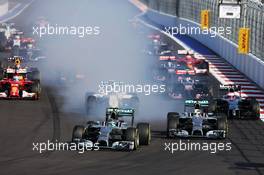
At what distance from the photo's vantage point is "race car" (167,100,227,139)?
3162 centimetres

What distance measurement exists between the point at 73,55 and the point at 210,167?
37.3m

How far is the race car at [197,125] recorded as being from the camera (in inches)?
1245

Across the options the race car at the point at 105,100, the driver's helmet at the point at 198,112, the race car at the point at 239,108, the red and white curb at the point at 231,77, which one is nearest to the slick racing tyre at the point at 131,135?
the driver's helmet at the point at 198,112

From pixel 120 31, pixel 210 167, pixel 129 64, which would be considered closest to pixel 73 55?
pixel 129 64

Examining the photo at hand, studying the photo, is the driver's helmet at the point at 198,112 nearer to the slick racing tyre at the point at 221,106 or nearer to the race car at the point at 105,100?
the race car at the point at 105,100

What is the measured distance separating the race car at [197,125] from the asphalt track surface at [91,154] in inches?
20.3

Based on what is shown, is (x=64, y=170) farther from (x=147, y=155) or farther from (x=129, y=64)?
(x=129, y=64)

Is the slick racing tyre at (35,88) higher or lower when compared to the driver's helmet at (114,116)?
higher

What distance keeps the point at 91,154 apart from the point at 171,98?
14970mm

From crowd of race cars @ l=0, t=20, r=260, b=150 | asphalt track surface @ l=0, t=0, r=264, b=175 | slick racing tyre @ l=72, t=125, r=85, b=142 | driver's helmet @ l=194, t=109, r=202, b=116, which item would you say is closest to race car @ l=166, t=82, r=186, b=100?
crowd of race cars @ l=0, t=20, r=260, b=150

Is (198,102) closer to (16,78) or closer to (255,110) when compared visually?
(255,110)

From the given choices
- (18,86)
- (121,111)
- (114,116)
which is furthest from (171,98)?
(114,116)

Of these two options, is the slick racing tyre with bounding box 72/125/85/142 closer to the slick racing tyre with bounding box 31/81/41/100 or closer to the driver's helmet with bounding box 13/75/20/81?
the driver's helmet with bounding box 13/75/20/81

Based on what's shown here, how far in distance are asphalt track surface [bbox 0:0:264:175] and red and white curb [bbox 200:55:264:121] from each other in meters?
7.15
